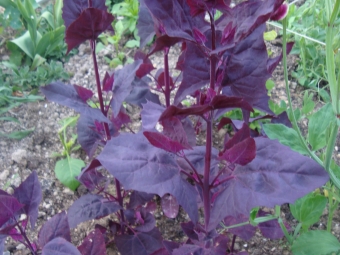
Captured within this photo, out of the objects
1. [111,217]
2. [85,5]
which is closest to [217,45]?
[85,5]

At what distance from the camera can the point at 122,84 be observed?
1094 millimetres

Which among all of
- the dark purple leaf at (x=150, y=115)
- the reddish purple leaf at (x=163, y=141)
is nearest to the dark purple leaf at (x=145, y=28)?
the dark purple leaf at (x=150, y=115)

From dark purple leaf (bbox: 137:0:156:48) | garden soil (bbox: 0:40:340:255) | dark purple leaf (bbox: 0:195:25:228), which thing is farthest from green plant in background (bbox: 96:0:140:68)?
dark purple leaf (bbox: 0:195:25:228)

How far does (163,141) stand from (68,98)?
0.39 m

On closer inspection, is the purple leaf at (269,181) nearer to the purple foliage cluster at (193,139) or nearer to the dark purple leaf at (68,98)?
the purple foliage cluster at (193,139)

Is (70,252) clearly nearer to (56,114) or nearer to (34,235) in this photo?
(34,235)

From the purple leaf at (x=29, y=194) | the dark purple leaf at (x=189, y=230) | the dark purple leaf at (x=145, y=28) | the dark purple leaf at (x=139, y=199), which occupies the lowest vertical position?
the dark purple leaf at (x=189, y=230)

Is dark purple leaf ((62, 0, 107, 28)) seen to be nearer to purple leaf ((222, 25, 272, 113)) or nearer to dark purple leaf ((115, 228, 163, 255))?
purple leaf ((222, 25, 272, 113))

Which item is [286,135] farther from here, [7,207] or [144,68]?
[7,207]

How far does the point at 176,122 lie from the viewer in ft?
2.75

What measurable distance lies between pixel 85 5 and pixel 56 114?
0.92 metres

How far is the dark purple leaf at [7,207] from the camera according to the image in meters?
0.93

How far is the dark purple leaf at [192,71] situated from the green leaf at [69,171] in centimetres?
80

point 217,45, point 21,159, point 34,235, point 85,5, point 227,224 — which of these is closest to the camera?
point 217,45
